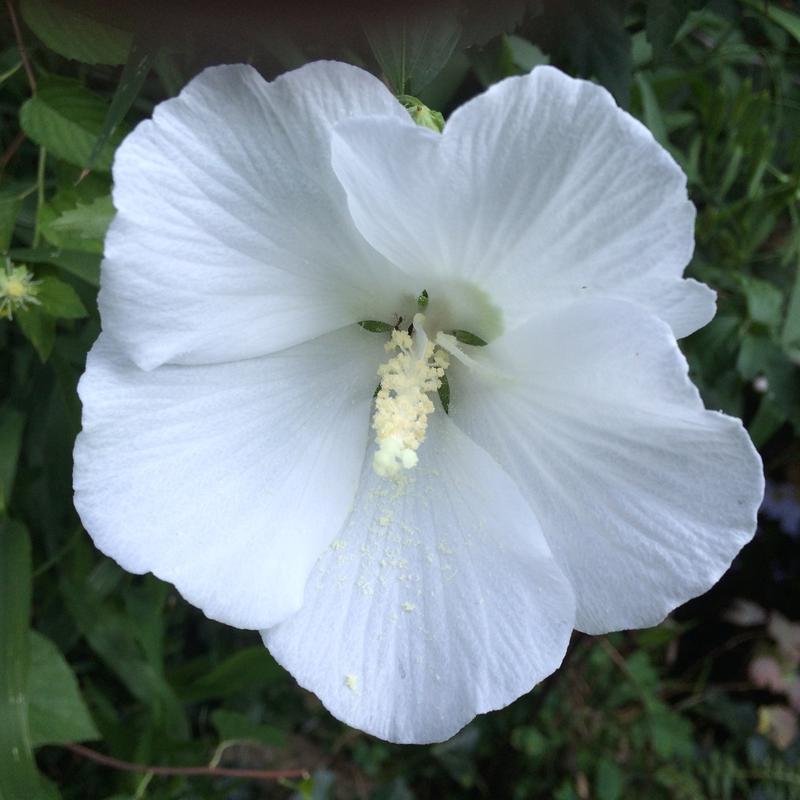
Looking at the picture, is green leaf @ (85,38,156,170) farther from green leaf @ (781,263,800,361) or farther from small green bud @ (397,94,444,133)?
green leaf @ (781,263,800,361)

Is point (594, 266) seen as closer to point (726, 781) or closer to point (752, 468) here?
point (752, 468)

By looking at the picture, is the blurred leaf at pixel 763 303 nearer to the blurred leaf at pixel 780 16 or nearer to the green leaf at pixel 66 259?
the blurred leaf at pixel 780 16

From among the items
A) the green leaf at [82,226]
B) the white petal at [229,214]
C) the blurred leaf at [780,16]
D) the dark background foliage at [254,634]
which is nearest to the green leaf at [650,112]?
the dark background foliage at [254,634]

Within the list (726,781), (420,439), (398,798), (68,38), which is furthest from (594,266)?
(726,781)

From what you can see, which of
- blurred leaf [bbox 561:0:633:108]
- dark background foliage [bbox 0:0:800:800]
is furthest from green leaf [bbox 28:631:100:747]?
blurred leaf [bbox 561:0:633:108]

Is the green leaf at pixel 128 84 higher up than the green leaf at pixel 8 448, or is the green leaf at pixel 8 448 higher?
the green leaf at pixel 128 84

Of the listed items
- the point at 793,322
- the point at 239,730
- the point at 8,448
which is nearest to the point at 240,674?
the point at 239,730

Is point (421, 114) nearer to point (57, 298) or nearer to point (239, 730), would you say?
point (57, 298)
